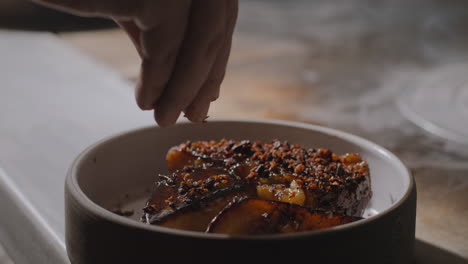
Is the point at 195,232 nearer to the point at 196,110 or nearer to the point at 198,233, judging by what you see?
the point at 198,233

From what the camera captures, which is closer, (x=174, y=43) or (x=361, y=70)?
(x=174, y=43)

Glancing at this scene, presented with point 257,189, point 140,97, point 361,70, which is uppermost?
point 140,97

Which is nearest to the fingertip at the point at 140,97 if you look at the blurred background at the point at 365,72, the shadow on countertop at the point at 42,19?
the blurred background at the point at 365,72

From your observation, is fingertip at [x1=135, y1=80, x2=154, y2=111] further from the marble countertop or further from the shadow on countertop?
the shadow on countertop

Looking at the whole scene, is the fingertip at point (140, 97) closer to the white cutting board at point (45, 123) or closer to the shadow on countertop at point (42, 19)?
the white cutting board at point (45, 123)

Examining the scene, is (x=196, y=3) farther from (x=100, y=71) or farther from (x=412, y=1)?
(x=412, y=1)

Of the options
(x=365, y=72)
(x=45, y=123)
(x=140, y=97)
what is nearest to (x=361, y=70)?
(x=365, y=72)
